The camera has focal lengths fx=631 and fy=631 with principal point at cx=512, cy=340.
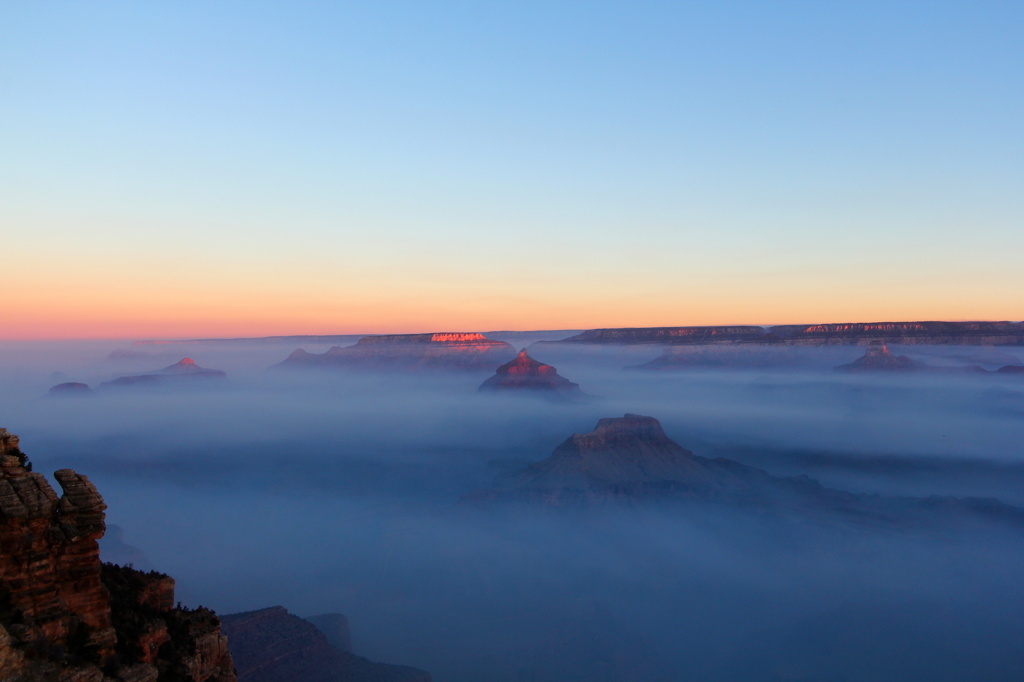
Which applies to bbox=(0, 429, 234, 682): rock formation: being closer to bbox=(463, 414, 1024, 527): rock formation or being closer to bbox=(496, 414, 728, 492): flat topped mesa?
bbox=(463, 414, 1024, 527): rock formation

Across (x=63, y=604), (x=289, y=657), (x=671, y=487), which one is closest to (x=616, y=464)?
(x=671, y=487)

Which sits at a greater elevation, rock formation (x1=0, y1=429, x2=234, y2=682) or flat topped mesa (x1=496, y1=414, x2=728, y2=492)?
rock formation (x1=0, y1=429, x2=234, y2=682)

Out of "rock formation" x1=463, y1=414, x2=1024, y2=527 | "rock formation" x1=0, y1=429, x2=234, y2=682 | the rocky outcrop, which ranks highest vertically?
"rock formation" x1=0, y1=429, x2=234, y2=682

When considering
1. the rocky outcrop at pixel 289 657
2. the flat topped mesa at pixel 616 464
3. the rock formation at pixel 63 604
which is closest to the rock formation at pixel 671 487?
the flat topped mesa at pixel 616 464

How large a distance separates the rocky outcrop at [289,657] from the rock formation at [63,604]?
3916 centimetres

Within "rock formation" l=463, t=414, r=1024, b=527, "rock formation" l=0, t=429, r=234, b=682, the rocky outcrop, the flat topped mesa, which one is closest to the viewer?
"rock formation" l=0, t=429, r=234, b=682

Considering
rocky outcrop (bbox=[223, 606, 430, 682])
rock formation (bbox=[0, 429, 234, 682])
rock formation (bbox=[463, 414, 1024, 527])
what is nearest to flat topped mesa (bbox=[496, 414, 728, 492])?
rock formation (bbox=[463, 414, 1024, 527])

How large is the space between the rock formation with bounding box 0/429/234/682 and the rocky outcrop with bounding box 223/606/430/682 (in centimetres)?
3916

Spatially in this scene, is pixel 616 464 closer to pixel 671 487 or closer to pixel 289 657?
Result: pixel 671 487

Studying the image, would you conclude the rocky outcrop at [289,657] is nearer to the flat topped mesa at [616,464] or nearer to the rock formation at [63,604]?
the rock formation at [63,604]

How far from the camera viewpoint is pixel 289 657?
168 feet

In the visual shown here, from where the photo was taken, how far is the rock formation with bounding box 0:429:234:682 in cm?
1212

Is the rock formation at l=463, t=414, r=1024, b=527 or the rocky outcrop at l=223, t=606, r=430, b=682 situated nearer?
the rocky outcrop at l=223, t=606, r=430, b=682

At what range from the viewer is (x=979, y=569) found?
9781 centimetres
